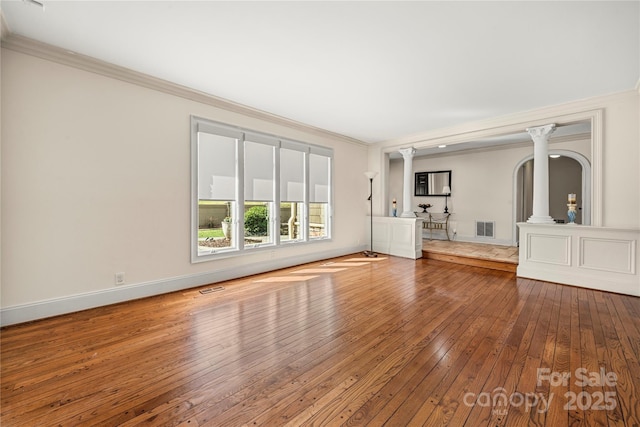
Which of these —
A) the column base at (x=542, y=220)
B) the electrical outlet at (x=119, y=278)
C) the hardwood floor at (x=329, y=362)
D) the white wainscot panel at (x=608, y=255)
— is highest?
the column base at (x=542, y=220)

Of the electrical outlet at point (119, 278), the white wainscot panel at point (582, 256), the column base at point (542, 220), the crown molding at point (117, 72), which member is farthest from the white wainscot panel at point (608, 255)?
the electrical outlet at point (119, 278)

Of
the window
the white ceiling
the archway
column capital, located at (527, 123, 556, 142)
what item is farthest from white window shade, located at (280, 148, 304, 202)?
the archway

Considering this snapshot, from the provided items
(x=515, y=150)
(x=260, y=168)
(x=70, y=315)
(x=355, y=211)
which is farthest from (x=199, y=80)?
(x=515, y=150)

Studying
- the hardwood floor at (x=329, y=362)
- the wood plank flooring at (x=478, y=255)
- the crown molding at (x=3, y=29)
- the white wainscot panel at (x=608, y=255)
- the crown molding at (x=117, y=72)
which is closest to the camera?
the hardwood floor at (x=329, y=362)

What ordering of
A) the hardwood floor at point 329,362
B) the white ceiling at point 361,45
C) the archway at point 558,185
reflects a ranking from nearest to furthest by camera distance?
1. the hardwood floor at point 329,362
2. the white ceiling at point 361,45
3. the archway at point 558,185

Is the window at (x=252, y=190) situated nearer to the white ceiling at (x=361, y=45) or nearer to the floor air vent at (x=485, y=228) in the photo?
the white ceiling at (x=361, y=45)

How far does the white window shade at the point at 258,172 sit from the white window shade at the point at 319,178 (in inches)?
40.9

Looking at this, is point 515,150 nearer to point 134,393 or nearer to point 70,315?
point 134,393

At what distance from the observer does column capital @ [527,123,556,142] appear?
4705 mm

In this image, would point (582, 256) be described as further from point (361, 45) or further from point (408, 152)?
point (361, 45)

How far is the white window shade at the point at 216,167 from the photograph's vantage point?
4188mm

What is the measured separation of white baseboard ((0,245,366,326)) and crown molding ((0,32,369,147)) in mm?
2560

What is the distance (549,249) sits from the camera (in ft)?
14.9

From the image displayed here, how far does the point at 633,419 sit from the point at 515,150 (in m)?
7.09
